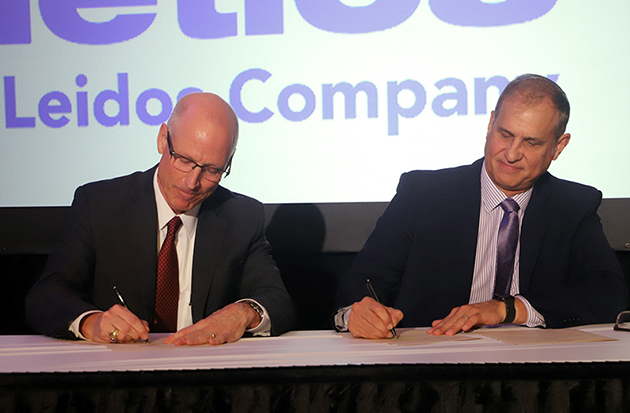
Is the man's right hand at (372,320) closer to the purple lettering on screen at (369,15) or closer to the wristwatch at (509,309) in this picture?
the wristwatch at (509,309)

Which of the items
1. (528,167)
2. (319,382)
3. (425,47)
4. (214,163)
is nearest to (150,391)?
(319,382)

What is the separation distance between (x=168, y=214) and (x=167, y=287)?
0.84ft

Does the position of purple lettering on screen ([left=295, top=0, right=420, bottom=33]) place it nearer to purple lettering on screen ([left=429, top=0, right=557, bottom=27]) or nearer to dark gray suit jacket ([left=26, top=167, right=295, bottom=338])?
purple lettering on screen ([left=429, top=0, right=557, bottom=27])

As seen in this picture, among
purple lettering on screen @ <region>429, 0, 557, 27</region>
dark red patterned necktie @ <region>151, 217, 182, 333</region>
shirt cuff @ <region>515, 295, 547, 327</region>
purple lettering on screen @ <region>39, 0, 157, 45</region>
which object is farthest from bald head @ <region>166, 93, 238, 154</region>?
purple lettering on screen @ <region>429, 0, 557, 27</region>

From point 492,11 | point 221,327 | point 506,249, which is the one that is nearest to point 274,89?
point 492,11

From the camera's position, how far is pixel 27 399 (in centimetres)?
98

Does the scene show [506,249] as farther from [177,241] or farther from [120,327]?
[120,327]

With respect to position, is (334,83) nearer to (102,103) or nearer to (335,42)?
(335,42)

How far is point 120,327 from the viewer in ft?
4.63

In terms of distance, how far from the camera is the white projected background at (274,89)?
2643 mm

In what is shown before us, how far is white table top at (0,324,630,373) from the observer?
3.52ft

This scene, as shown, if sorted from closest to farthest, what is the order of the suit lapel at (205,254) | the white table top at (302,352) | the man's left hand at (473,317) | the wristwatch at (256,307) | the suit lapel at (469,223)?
the white table top at (302,352) → the man's left hand at (473,317) → the wristwatch at (256,307) → the suit lapel at (205,254) → the suit lapel at (469,223)

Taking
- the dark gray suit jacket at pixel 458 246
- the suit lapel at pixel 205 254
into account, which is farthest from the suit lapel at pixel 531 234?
the suit lapel at pixel 205 254

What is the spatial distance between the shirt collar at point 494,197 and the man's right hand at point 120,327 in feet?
4.30
